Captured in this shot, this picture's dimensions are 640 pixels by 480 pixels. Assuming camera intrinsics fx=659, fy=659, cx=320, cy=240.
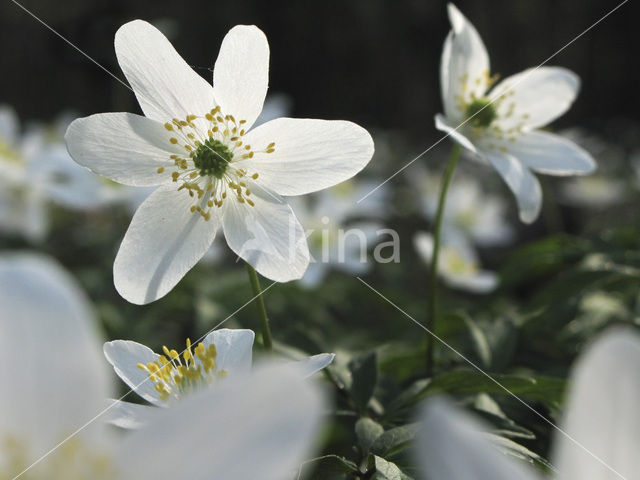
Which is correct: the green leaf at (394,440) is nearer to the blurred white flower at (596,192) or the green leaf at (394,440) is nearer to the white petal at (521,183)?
the white petal at (521,183)

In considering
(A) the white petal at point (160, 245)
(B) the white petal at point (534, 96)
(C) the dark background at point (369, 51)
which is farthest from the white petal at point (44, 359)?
(C) the dark background at point (369, 51)

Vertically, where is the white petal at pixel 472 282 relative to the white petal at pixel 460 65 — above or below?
below

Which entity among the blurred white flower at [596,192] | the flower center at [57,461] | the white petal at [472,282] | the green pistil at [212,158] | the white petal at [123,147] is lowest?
Result: the blurred white flower at [596,192]

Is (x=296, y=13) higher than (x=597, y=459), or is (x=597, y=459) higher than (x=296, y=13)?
(x=296, y=13)

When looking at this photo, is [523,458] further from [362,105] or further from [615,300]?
[362,105]

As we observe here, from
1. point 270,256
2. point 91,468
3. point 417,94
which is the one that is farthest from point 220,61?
point 417,94

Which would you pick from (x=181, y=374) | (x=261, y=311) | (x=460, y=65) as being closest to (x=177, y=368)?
(x=181, y=374)
